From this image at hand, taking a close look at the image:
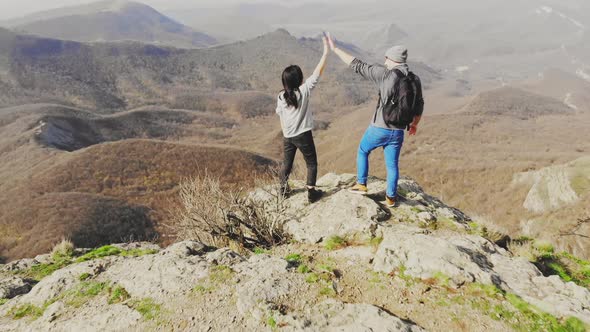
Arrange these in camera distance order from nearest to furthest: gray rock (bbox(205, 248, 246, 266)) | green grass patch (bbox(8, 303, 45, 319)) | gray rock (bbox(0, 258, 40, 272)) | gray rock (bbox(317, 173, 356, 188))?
1. green grass patch (bbox(8, 303, 45, 319))
2. gray rock (bbox(205, 248, 246, 266))
3. gray rock (bbox(0, 258, 40, 272))
4. gray rock (bbox(317, 173, 356, 188))

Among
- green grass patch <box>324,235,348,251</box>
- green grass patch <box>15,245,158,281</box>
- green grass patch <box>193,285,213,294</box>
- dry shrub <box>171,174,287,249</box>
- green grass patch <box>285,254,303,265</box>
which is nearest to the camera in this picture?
green grass patch <box>193,285,213,294</box>

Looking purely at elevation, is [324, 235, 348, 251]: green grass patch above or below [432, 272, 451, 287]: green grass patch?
below

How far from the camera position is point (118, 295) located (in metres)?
4.27

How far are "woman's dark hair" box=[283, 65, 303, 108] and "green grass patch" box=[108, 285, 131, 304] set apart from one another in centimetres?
329

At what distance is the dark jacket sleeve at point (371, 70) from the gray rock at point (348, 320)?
294 cm

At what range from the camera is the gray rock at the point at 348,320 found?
3385 mm

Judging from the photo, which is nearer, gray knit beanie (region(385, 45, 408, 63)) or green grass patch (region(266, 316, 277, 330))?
green grass patch (region(266, 316, 277, 330))

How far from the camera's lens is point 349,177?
7.64m

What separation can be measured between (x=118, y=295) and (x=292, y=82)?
139 inches

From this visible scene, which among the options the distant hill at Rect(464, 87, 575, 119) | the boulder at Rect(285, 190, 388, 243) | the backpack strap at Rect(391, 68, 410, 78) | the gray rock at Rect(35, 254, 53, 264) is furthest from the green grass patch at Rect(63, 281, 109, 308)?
the distant hill at Rect(464, 87, 575, 119)

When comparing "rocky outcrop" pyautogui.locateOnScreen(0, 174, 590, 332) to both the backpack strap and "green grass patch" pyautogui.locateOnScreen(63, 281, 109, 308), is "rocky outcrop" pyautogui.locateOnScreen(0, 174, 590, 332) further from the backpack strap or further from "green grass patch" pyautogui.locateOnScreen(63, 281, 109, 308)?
the backpack strap

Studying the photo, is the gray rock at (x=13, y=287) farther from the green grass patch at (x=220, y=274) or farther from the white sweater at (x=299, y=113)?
the white sweater at (x=299, y=113)

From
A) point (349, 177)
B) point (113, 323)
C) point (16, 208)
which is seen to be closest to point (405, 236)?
point (349, 177)

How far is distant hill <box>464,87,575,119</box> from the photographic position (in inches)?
2594
